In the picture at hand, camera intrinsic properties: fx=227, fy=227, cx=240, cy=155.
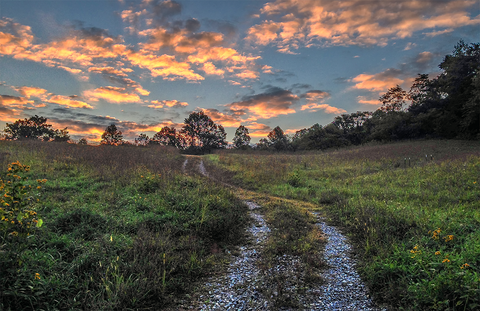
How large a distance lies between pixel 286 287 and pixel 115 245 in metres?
3.90

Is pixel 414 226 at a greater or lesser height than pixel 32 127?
lesser

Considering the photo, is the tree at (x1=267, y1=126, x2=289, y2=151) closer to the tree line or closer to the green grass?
the tree line

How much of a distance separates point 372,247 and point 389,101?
52927 mm

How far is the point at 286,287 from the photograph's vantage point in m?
4.73

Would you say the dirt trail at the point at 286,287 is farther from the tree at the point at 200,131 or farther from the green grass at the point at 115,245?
the tree at the point at 200,131

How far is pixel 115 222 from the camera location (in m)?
6.39

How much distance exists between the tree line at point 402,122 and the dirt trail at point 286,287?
25396 mm

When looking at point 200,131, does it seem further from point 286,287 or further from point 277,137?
point 286,287

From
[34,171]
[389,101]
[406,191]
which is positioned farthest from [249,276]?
[389,101]

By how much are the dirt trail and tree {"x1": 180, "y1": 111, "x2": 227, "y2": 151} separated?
60.8 m

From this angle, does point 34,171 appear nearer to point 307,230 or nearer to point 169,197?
point 169,197

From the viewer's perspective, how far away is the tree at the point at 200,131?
67.0 metres

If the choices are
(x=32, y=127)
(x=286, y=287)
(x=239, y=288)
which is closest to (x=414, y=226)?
(x=286, y=287)

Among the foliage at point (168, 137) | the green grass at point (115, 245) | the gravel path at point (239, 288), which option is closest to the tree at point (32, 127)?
the foliage at point (168, 137)
